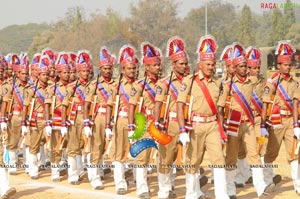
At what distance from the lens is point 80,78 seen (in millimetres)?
15719

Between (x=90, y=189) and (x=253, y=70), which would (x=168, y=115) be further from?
(x=90, y=189)

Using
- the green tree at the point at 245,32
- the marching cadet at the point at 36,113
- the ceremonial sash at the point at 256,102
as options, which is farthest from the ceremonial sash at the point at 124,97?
the green tree at the point at 245,32

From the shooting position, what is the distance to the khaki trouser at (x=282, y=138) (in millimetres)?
13312

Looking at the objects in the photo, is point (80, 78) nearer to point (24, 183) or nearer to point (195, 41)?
point (24, 183)

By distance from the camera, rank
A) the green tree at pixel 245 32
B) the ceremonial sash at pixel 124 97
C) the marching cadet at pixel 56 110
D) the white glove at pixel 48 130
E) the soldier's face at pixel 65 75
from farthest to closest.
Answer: the green tree at pixel 245 32 < the soldier's face at pixel 65 75 < the marching cadet at pixel 56 110 < the white glove at pixel 48 130 < the ceremonial sash at pixel 124 97

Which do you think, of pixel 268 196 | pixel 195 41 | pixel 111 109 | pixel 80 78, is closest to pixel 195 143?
pixel 268 196

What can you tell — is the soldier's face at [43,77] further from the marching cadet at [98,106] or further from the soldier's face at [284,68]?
the soldier's face at [284,68]

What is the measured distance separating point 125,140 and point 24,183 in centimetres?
288

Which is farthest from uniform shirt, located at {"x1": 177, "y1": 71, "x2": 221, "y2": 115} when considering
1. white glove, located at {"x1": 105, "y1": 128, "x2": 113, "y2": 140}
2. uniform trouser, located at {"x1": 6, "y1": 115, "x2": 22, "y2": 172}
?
uniform trouser, located at {"x1": 6, "y1": 115, "x2": 22, "y2": 172}

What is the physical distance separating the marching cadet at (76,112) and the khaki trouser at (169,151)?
3051 millimetres

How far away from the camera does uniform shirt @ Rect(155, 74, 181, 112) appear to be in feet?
41.8

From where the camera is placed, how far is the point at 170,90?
1288cm

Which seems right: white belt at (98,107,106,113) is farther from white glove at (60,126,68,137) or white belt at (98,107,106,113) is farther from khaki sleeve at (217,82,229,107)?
khaki sleeve at (217,82,229,107)

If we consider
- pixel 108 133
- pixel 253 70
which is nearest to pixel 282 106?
pixel 253 70
